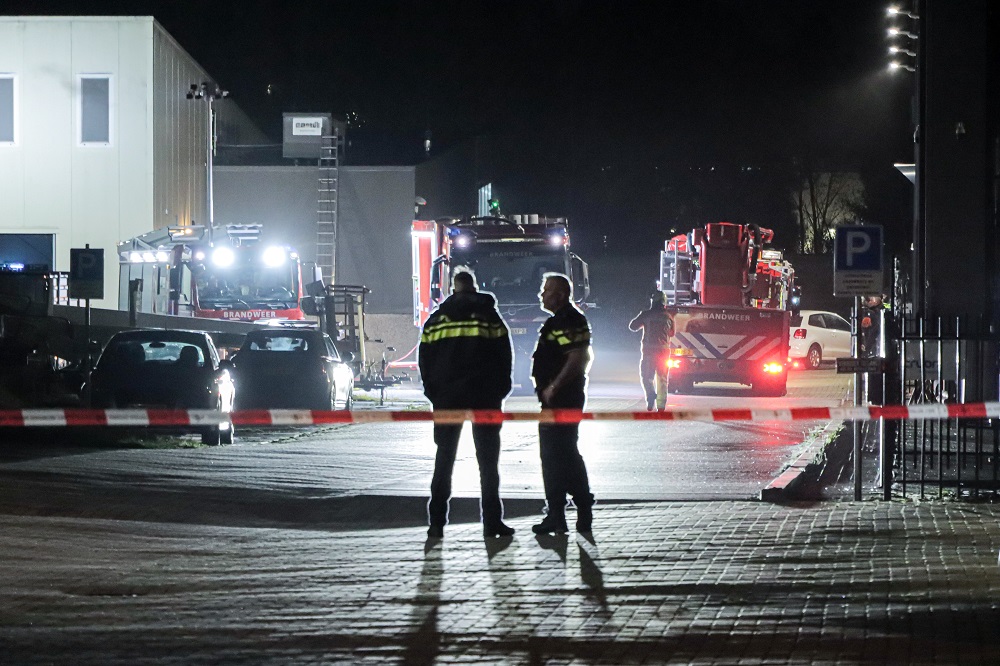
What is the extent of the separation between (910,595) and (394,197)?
140 feet

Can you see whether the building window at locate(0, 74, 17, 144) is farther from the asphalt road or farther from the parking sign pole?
the parking sign pole

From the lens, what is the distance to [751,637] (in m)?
7.11

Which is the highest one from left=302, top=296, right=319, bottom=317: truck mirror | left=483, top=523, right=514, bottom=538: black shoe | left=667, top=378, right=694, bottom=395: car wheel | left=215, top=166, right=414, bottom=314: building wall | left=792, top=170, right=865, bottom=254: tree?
left=792, top=170, right=865, bottom=254: tree

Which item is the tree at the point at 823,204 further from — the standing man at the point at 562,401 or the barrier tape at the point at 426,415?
the standing man at the point at 562,401

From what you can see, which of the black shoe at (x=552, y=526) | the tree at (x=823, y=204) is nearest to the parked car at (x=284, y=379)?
the black shoe at (x=552, y=526)

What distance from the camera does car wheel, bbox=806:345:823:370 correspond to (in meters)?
41.7

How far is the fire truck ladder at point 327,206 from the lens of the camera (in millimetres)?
49344

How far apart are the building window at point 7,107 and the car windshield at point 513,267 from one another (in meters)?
21.5

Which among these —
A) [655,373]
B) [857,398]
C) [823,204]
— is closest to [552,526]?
[857,398]

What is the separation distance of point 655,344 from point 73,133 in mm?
27855

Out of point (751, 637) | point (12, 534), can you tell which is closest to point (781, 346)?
point (12, 534)

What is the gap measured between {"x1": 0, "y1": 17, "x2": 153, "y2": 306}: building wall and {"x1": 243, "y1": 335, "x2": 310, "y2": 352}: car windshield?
74.0 feet

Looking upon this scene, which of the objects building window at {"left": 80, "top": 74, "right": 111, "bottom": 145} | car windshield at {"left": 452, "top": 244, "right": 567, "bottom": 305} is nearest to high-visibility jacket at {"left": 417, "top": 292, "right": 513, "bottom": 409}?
car windshield at {"left": 452, "top": 244, "right": 567, "bottom": 305}

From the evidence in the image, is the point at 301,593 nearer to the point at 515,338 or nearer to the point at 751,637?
the point at 751,637
